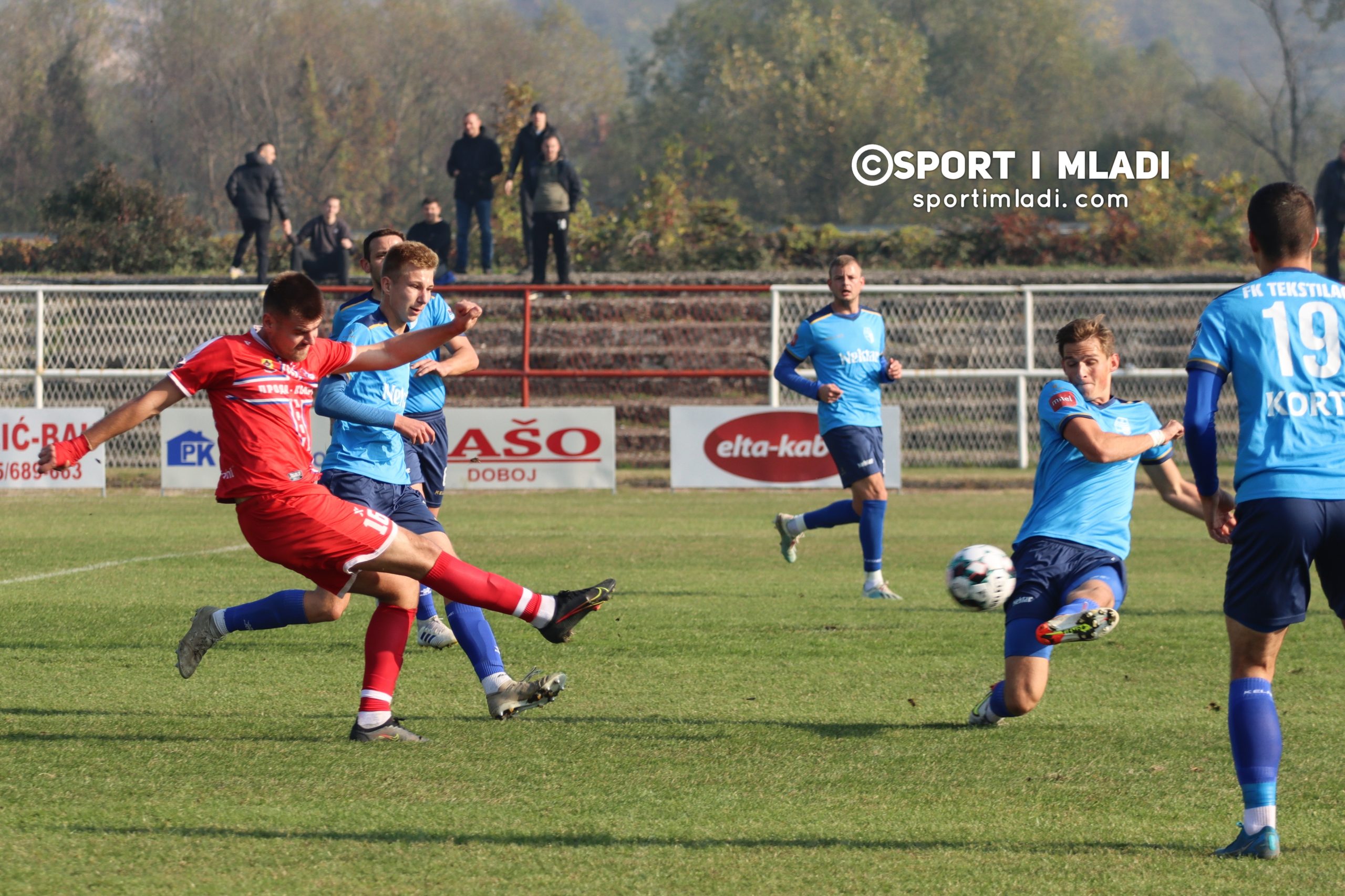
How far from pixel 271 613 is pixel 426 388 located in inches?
76.3

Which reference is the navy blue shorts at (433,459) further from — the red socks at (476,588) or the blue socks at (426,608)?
the red socks at (476,588)

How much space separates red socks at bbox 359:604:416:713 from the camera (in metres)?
5.66

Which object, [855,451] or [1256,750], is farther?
[855,451]

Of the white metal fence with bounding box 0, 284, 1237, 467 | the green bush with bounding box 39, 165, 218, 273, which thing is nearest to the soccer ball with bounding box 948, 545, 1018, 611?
the white metal fence with bounding box 0, 284, 1237, 467

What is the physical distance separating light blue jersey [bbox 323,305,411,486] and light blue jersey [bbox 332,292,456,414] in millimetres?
393

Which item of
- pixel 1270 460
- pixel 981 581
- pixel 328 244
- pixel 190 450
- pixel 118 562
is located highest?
pixel 328 244

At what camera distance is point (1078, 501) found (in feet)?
18.9

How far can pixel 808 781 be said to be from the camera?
5055 millimetres

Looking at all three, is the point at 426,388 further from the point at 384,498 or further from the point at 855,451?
the point at 855,451

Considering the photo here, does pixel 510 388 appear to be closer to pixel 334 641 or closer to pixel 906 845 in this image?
pixel 334 641

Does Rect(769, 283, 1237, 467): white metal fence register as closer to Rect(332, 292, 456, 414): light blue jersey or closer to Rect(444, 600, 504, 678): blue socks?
Rect(332, 292, 456, 414): light blue jersey

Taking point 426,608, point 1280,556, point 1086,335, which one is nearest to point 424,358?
point 426,608

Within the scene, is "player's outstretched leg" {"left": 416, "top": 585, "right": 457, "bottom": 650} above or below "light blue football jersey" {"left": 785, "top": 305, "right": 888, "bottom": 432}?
below

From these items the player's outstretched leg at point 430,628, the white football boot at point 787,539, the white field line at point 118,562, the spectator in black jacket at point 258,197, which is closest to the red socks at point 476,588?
the player's outstretched leg at point 430,628
